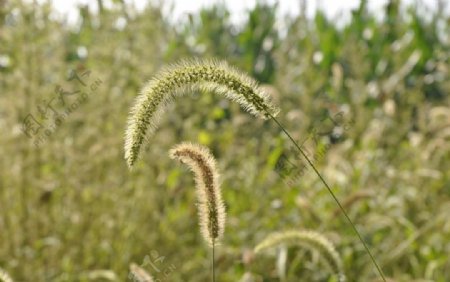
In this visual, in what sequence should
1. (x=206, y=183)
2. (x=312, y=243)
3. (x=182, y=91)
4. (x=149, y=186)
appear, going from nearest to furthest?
1. (x=182, y=91)
2. (x=206, y=183)
3. (x=312, y=243)
4. (x=149, y=186)

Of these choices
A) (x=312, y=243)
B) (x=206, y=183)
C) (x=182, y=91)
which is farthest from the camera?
(x=312, y=243)

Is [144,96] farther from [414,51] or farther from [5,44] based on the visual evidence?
[414,51]

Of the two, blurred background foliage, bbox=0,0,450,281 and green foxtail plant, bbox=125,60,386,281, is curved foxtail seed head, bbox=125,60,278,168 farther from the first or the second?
blurred background foliage, bbox=0,0,450,281

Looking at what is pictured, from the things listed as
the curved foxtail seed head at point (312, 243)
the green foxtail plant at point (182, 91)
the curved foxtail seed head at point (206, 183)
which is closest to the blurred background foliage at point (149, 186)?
the curved foxtail seed head at point (312, 243)

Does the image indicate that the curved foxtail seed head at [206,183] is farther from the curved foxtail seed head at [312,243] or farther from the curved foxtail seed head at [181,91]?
the curved foxtail seed head at [312,243]

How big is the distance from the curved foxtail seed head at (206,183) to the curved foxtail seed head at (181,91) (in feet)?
0.36

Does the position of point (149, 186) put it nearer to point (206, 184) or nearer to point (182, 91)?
point (206, 184)

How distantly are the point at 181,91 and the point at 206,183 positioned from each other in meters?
0.24

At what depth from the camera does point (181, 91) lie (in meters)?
1.83

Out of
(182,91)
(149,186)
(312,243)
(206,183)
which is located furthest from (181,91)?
(149,186)

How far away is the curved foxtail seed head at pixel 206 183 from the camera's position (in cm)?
191

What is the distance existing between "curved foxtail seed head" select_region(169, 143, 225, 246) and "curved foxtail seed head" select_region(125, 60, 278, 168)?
0.11 meters

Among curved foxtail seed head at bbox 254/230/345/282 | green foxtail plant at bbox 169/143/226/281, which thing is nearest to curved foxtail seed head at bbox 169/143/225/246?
green foxtail plant at bbox 169/143/226/281

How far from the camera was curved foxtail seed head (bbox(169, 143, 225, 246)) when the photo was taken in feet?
6.25
